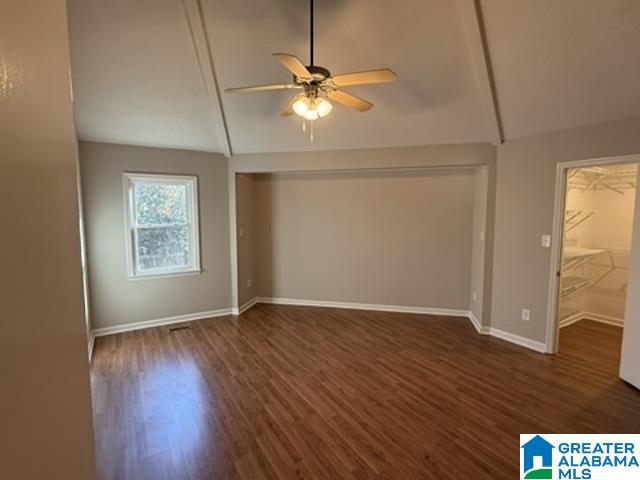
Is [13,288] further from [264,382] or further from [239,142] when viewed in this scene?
[239,142]

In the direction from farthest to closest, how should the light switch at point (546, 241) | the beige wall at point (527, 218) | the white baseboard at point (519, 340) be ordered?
the white baseboard at point (519, 340)
the light switch at point (546, 241)
the beige wall at point (527, 218)

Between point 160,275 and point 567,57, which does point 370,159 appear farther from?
point 160,275

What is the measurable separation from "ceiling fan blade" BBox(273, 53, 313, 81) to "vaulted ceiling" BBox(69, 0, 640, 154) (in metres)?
0.88

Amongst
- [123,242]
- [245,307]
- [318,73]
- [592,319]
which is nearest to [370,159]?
[318,73]

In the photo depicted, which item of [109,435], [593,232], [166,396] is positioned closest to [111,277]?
[166,396]

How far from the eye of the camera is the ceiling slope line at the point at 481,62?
8.79ft

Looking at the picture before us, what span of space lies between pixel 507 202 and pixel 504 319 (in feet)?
4.70

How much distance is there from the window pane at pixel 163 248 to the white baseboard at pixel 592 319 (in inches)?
212

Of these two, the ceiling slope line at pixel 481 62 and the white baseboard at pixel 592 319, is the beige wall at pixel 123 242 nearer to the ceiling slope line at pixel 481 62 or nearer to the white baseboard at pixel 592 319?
the ceiling slope line at pixel 481 62

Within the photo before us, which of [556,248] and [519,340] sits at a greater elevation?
[556,248]

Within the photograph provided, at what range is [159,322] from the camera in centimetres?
450

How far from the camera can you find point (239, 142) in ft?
14.8

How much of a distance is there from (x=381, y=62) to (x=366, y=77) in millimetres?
1082

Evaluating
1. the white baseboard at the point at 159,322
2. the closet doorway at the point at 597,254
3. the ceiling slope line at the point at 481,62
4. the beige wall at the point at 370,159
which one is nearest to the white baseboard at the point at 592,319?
the closet doorway at the point at 597,254
